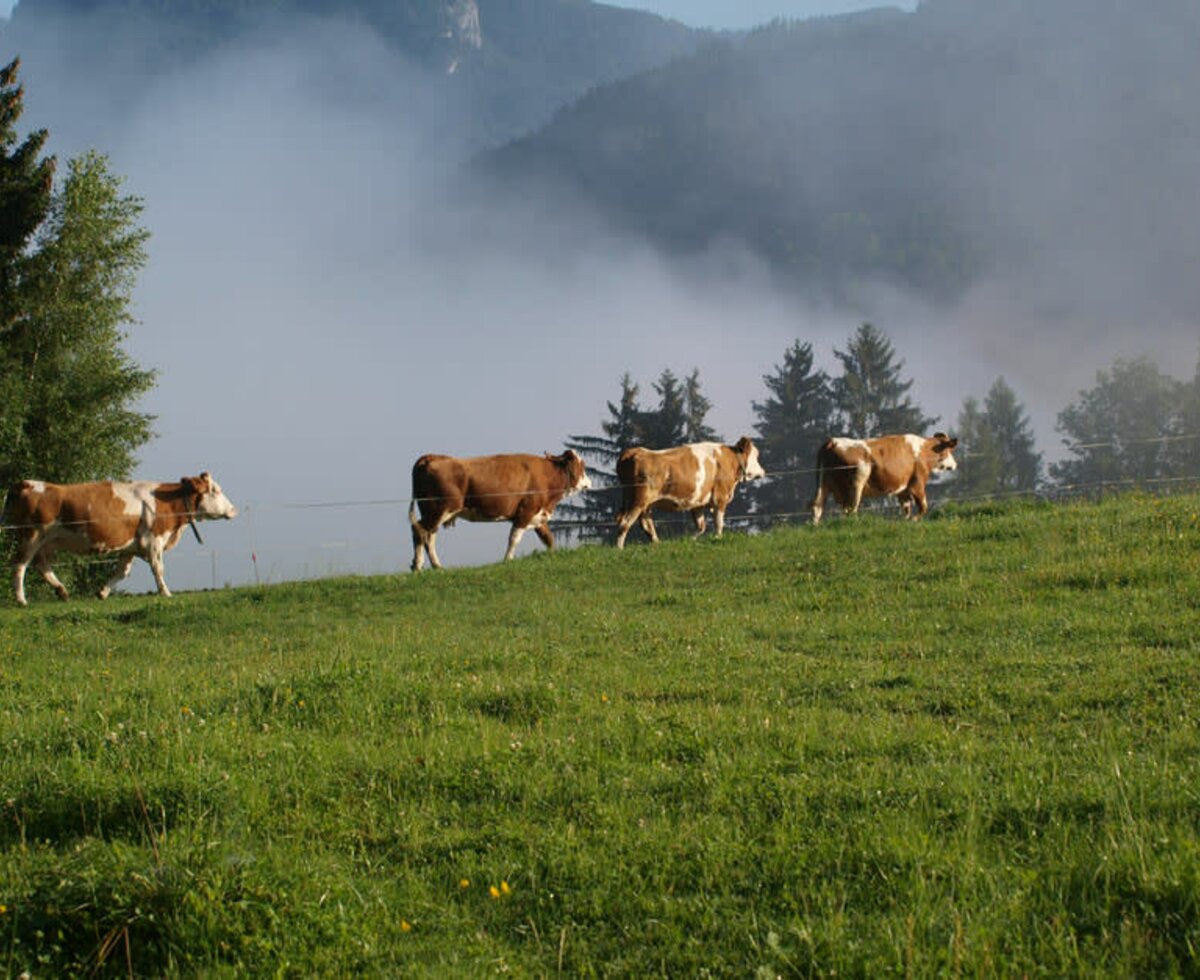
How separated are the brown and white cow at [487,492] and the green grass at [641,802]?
1292 cm

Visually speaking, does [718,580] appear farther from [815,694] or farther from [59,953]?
[59,953]

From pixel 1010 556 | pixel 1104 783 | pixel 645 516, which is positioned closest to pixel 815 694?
pixel 1104 783

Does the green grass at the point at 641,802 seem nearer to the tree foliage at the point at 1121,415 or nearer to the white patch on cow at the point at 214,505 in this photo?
the white patch on cow at the point at 214,505

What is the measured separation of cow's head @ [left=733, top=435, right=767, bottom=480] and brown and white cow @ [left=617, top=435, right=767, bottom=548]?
8cm

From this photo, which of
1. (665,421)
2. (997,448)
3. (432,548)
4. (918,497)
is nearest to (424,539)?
(432,548)

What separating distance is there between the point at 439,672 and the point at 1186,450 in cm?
8069

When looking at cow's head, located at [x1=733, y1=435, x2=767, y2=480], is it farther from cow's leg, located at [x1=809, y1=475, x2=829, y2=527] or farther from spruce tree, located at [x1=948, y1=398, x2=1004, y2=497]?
spruce tree, located at [x1=948, y1=398, x2=1004, y2=497]

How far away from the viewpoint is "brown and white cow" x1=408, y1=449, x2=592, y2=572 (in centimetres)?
2500

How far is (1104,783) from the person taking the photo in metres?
5.64

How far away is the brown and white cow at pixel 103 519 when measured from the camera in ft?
76.2

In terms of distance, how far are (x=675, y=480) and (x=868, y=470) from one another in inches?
165

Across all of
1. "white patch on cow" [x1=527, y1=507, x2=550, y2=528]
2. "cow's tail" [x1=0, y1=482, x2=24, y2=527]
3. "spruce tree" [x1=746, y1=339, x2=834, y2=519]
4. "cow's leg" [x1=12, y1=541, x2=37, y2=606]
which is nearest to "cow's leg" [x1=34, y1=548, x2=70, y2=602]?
"cow's leg" [x1=12, y1=541, x2=37, y2=606]

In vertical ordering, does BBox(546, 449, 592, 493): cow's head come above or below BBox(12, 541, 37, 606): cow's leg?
above

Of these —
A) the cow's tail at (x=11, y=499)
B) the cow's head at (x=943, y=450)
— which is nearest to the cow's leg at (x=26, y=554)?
the cow's tail at (x=11, y=499)
